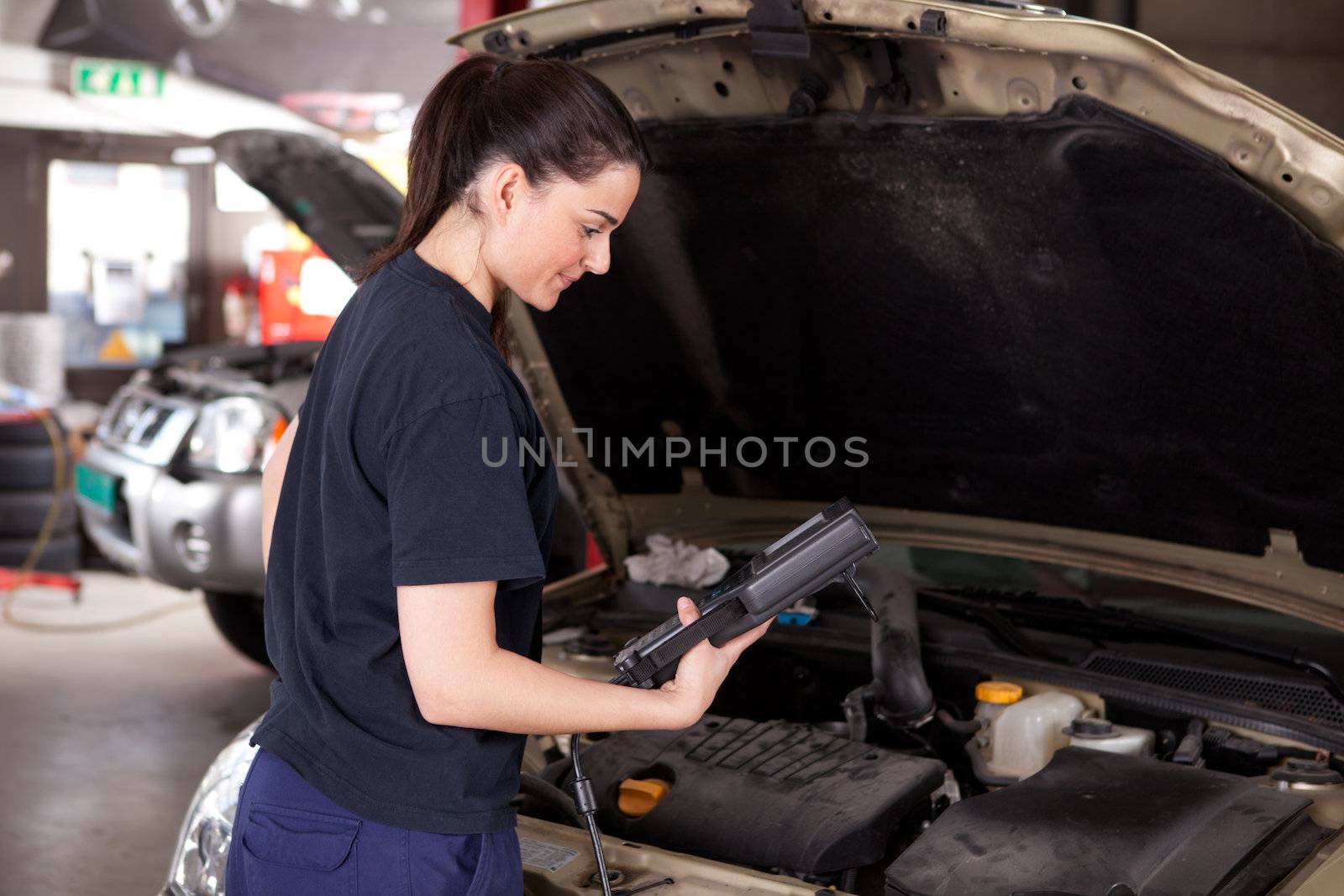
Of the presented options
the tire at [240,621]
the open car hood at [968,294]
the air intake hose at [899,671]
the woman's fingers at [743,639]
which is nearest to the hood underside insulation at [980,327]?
the open car hood at [968,294]

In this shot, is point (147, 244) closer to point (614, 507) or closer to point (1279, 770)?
point (614, 507)

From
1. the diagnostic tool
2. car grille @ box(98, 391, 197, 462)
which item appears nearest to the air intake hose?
the diagnostic tool

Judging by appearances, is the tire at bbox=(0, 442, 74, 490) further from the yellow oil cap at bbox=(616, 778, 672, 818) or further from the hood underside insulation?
the yellow oil cap at bbox=(616, 778, 672, 818)

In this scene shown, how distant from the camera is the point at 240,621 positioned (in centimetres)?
476

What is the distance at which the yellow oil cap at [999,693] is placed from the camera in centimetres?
194

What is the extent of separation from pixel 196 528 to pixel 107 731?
747 mm

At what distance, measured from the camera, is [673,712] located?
1.23 metres

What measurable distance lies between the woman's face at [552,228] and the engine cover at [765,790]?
0.75m

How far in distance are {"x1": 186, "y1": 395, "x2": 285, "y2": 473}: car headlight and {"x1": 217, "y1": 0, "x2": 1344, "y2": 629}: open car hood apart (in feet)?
7.12

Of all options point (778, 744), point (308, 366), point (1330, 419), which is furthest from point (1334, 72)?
point (778, 744)

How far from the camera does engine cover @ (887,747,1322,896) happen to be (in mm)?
1404

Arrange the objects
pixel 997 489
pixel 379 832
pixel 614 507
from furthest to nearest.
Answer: pixel 614 507, pixel 997 489, pixel 379 832

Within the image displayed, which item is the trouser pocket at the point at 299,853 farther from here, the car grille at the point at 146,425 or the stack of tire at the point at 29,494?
the stack of tire at the point at 29,494

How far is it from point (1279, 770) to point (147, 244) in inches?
294
